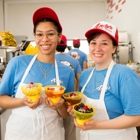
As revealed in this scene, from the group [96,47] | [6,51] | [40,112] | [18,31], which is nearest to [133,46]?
[6,51]

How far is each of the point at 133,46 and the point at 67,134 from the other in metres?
2.93

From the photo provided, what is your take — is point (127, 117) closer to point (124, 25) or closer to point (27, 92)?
point (27, 92)

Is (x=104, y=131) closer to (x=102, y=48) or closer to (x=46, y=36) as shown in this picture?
(x=102, y=48)

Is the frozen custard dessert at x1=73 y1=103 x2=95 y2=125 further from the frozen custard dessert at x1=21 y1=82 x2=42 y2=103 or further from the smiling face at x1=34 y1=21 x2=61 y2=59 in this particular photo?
the smiling face at x1=34 y1=21 x2=61 y2=59

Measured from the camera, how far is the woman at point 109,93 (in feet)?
3.58

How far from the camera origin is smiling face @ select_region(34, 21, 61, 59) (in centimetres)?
128

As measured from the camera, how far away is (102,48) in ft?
4.11

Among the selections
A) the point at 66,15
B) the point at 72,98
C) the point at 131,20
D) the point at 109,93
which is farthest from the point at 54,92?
the point at 66,15

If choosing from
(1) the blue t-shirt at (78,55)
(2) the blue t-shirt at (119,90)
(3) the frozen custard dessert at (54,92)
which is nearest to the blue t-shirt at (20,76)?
(3) the frozen custard dessert at (54,92)

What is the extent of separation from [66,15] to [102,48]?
6308 mm

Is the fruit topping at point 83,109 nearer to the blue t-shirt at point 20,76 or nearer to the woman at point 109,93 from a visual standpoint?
the woman at point 109,93

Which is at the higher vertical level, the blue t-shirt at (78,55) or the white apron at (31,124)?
the blue t-shirt at (78,55)

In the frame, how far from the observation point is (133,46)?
405cm

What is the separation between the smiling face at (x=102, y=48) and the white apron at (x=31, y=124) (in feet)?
1.17
